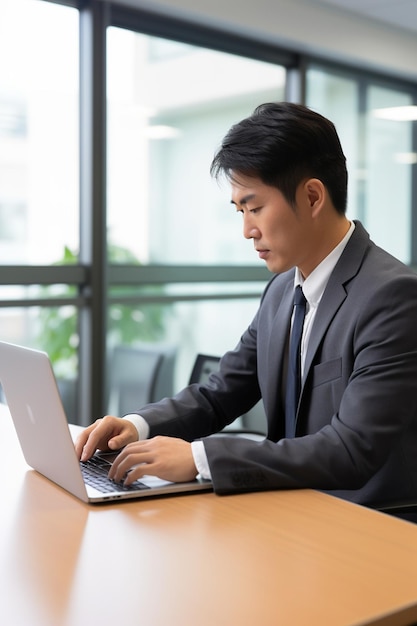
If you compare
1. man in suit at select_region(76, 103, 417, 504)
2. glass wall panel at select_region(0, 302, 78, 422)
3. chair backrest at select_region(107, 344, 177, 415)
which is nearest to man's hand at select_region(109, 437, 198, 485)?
man in suit at select_region(76, 103, 417, 504)

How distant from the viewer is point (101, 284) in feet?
12.7

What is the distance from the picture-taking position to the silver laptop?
4.36 feet

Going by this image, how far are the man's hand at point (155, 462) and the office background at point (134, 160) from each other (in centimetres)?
229

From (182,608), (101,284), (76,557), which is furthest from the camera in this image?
(101,284)

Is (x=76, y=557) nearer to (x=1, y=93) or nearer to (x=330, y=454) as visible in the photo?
(x=330, y=454)

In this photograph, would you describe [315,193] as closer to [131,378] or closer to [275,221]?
[275,221]

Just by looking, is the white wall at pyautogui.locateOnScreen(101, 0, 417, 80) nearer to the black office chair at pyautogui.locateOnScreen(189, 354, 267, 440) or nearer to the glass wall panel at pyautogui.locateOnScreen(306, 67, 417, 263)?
the glass wall panel at pyautogui.locateOnScreen(306, 67, 417, 263)

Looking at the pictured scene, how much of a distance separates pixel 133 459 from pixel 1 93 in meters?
2.64

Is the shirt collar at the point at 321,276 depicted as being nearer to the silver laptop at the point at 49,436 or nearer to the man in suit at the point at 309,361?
the man in suit at the point at 309,361

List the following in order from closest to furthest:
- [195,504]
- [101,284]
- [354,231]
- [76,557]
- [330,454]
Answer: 1. [76,557]
2. [195,504]
3. [330,454]
4. [354,231]
5. [101,284]

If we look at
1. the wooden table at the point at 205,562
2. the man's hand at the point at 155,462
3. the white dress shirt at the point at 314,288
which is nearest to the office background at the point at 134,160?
the white dress shirt at the point at 314,288

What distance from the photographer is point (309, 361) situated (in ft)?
5.63

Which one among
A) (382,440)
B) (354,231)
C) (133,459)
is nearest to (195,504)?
(133,459)

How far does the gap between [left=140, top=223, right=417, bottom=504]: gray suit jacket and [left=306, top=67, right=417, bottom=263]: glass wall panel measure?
129 inches
